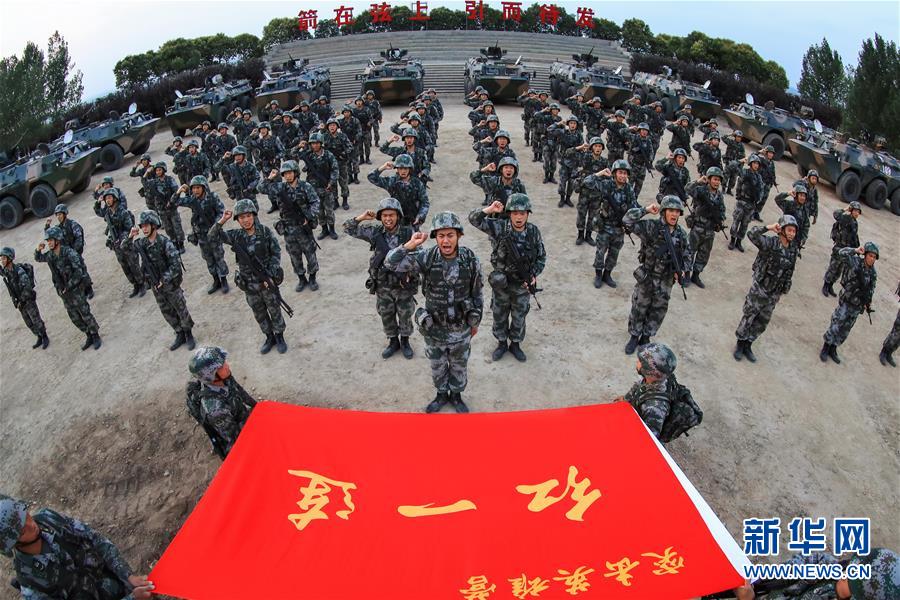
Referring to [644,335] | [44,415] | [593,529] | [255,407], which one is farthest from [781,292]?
[44,415]

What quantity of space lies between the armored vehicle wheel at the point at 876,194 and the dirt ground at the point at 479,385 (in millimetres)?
5260

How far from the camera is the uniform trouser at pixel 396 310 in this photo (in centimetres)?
662

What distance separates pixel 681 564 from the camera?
294 centimetres

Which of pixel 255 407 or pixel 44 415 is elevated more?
pixel 255 407

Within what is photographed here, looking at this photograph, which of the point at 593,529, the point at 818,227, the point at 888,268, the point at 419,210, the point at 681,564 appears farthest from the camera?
the point at 818,227

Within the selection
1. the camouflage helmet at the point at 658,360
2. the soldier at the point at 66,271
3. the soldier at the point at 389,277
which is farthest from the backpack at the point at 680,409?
the soldier at the point at 66,271

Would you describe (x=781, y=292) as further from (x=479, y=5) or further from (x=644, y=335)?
(x=479, y=5)

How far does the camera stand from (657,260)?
647 cm

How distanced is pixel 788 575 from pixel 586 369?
374cm

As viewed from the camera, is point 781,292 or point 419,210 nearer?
point 781,292

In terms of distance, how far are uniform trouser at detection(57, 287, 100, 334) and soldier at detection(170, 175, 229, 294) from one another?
1.70 m

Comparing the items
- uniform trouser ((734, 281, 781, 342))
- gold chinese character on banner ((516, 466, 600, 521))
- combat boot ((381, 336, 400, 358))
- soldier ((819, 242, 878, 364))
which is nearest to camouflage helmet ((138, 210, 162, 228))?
combat boot ((381, 336, 400, 358))

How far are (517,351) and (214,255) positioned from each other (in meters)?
5.34

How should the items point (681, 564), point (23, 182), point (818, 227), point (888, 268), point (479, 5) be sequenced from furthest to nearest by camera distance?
1. point (479, 5)
2. point (23, 182)
3. point (818, 227)
4. point (888, 268)
5. point (681, 564)
